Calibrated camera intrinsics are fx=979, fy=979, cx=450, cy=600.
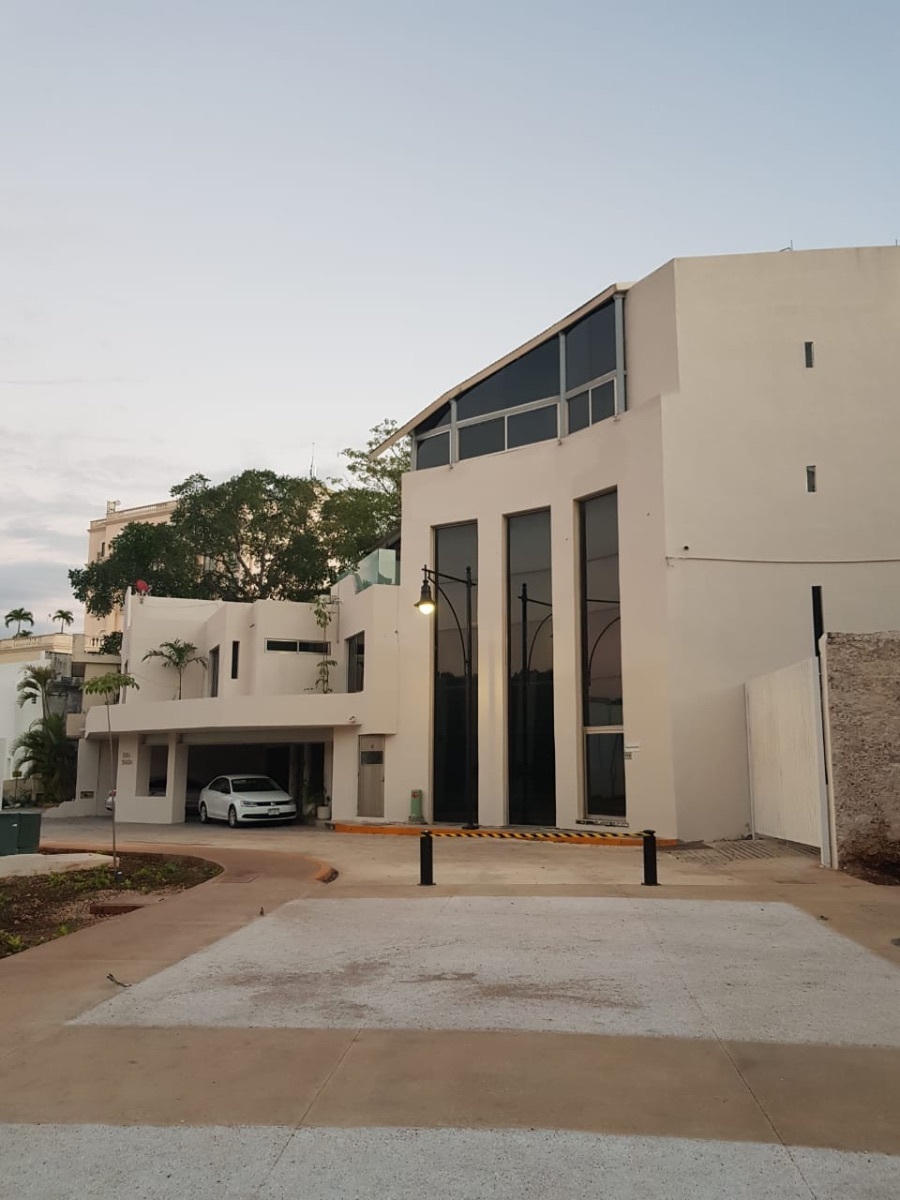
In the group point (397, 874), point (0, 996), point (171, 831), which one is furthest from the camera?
point (171, 831)

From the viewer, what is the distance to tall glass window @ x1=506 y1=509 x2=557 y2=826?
2309 cm

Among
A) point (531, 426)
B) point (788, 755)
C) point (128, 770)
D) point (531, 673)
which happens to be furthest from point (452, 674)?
point (128, 770)

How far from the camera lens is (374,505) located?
4734cm

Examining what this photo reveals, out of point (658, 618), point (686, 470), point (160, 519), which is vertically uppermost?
point (160, 519)

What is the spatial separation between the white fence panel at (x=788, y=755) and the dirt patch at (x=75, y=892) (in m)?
9.06

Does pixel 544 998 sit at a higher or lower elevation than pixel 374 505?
lower

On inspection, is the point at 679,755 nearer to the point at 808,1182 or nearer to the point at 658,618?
the point at 658,618

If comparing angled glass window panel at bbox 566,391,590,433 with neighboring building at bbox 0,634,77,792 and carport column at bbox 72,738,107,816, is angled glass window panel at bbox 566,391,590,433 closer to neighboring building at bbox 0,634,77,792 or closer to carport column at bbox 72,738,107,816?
carport column at bbox 72,738,107,816

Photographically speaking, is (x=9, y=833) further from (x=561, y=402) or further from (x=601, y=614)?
(x=561, y=402)

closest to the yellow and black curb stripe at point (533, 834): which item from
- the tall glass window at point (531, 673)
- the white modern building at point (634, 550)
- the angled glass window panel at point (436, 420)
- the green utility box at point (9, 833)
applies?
the white modern building at point (634, 550)

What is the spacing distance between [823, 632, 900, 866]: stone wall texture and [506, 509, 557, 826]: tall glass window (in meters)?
9.90

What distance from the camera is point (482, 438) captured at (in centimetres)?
2597

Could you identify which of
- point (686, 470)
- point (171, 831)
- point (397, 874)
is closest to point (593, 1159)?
point (397, 874)

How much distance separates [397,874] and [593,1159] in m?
10.9
